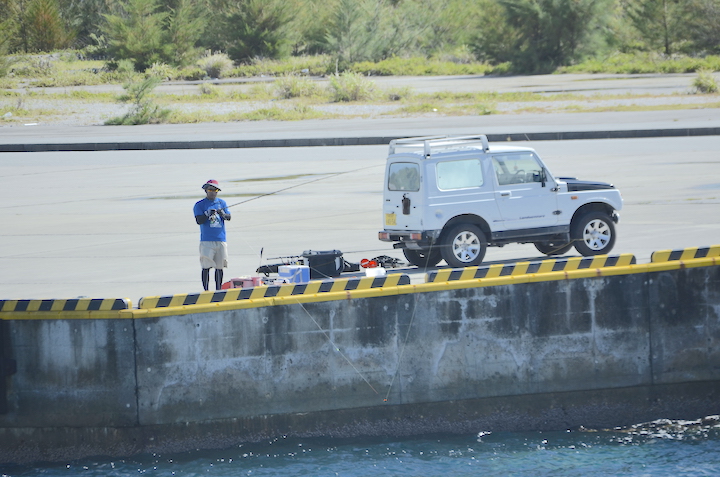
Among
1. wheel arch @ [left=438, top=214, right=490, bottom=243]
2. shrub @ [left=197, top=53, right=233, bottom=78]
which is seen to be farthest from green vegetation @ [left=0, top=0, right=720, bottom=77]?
wheel arch @ [left=438, top=214, right=490, bottom=243]

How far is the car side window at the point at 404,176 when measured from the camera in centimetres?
1280

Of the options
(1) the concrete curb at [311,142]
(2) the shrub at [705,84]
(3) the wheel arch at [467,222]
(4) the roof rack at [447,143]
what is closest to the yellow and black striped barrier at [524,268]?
(3) the wheel arch at [467,222]

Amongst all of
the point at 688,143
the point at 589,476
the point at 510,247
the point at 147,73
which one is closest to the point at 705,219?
the point at 510,247

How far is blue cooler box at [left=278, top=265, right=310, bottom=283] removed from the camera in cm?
1135

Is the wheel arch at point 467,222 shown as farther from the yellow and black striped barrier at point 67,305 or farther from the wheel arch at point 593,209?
the yellow and black striped barrier at point 67,305

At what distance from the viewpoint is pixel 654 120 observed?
3403 cm

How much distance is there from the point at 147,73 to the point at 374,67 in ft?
54.3

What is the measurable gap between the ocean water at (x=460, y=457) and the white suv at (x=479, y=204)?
2846 millimetres

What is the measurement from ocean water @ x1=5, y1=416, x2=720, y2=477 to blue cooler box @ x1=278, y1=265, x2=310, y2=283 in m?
1.88

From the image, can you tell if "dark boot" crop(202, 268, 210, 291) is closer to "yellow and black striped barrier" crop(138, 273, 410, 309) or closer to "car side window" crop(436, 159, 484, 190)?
"yellow and black striped barrier" crop(138, 273, 410, 309)

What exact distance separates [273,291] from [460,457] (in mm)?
2725

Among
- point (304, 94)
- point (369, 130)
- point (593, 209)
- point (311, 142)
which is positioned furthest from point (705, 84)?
point (593, 209)

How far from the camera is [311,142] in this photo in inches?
1275

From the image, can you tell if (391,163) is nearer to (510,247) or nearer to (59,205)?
(510,247)
